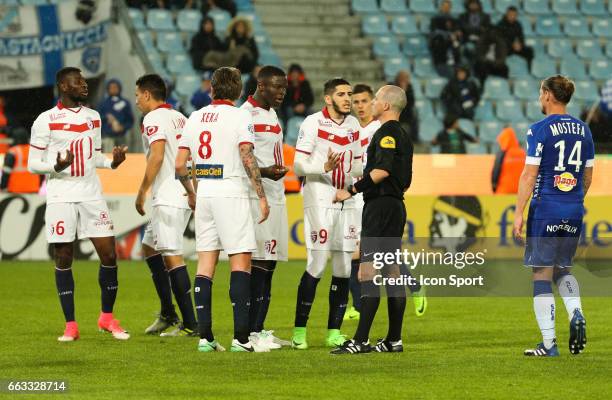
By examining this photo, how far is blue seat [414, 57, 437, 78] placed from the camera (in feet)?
81.4

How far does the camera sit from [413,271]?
12852 mm

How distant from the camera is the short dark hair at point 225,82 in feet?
29.6

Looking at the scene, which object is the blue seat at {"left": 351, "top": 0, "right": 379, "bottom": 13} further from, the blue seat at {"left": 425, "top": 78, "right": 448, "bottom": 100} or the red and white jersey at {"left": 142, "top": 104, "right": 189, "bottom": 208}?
the red and white jersey at {"left": 142, "top": 104, "right": 189, "bottom": 208}

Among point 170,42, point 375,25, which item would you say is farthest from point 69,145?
point 375,25

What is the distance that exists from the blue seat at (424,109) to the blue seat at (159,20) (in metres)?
4.72

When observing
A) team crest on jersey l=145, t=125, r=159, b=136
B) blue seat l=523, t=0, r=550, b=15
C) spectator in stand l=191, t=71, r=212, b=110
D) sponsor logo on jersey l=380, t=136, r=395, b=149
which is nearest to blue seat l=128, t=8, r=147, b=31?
spectator in stand l=191, t=71, r=212, b=110

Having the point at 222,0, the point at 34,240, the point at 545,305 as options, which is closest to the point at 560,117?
the point at 545,305

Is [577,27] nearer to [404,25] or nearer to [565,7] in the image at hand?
[565,7]

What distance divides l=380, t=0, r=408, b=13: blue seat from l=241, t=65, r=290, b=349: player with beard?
659 inches

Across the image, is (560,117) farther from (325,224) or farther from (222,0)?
(222,0)

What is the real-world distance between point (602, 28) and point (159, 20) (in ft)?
30.3

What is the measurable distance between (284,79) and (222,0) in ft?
49.4

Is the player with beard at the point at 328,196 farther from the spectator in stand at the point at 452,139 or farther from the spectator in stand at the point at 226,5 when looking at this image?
the spectator in stand at the point at 226,5

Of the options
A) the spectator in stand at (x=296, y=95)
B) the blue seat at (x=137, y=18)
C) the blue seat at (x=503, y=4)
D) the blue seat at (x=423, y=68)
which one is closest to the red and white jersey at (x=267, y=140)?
the spectator in stand at (x=296, y=95)
